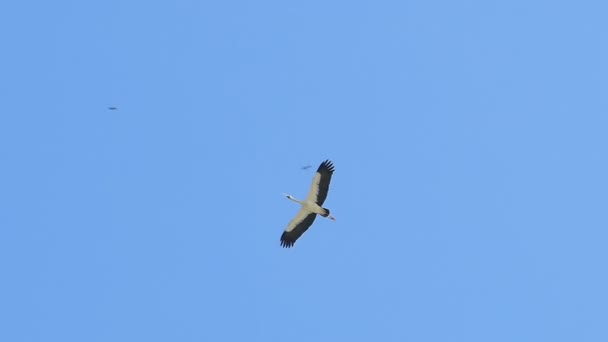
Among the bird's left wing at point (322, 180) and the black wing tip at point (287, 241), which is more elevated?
the bird's left wing at point (322, 180)

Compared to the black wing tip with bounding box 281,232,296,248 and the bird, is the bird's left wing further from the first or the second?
the black wing tip with bounding box 281,232,296,248

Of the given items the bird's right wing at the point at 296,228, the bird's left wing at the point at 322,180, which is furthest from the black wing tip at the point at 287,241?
the bird's left wing at the point at 322,180

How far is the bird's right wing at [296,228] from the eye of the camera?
142 feet

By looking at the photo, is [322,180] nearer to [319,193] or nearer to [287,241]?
[319,193]

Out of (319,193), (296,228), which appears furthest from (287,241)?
(319,193)

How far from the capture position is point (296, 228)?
4375 centimetres

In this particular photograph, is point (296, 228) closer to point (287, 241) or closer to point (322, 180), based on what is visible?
point (287, 241)

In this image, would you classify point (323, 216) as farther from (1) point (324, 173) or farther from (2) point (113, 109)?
(2) point (113, 109)

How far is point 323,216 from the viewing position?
4259cm

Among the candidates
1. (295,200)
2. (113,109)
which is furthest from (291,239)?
(113,109)

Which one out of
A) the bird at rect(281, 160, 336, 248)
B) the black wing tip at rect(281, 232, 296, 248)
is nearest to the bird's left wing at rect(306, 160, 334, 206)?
the bird at rect(281, 160, 336, 248)

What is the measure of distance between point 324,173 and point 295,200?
1.76m

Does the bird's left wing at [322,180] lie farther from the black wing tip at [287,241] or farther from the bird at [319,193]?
the black wing tip at [287,241]

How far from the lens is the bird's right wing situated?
4341cm
